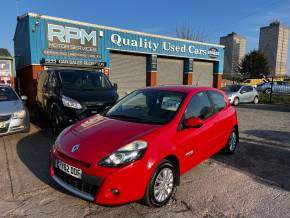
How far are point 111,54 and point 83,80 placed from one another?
30.3 ft

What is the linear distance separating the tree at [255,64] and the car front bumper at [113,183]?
5058cm

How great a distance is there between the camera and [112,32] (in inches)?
622

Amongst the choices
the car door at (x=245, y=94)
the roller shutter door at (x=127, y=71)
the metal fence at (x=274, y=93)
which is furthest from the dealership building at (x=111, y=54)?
the car door at (x=245, y=94)

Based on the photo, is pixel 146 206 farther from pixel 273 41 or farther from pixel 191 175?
pixel 273 41

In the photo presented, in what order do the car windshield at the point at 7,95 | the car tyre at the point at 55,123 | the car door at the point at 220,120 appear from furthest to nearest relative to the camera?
the car windshield at the point at 7,95 → the car tyre at the point at 55,123 → the car door at the point at 220,120

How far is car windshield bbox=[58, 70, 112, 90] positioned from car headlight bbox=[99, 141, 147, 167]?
14.3ft

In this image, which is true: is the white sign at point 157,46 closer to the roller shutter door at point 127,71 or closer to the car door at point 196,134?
the roller shutter door at point 127,71

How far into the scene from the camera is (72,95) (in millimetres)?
6434

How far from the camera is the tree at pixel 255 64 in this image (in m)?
48.5

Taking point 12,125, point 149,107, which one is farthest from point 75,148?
point 12,125

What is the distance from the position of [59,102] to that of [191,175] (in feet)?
13.0

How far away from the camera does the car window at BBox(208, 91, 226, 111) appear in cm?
473

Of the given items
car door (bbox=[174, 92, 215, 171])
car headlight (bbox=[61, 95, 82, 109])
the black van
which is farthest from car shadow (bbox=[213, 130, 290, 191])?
car headlight (bbox=[61, 95, 82, 109])

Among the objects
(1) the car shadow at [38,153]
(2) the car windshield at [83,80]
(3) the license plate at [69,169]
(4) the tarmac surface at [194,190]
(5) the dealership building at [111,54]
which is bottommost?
(4) the tarmac surface at [194,190]
